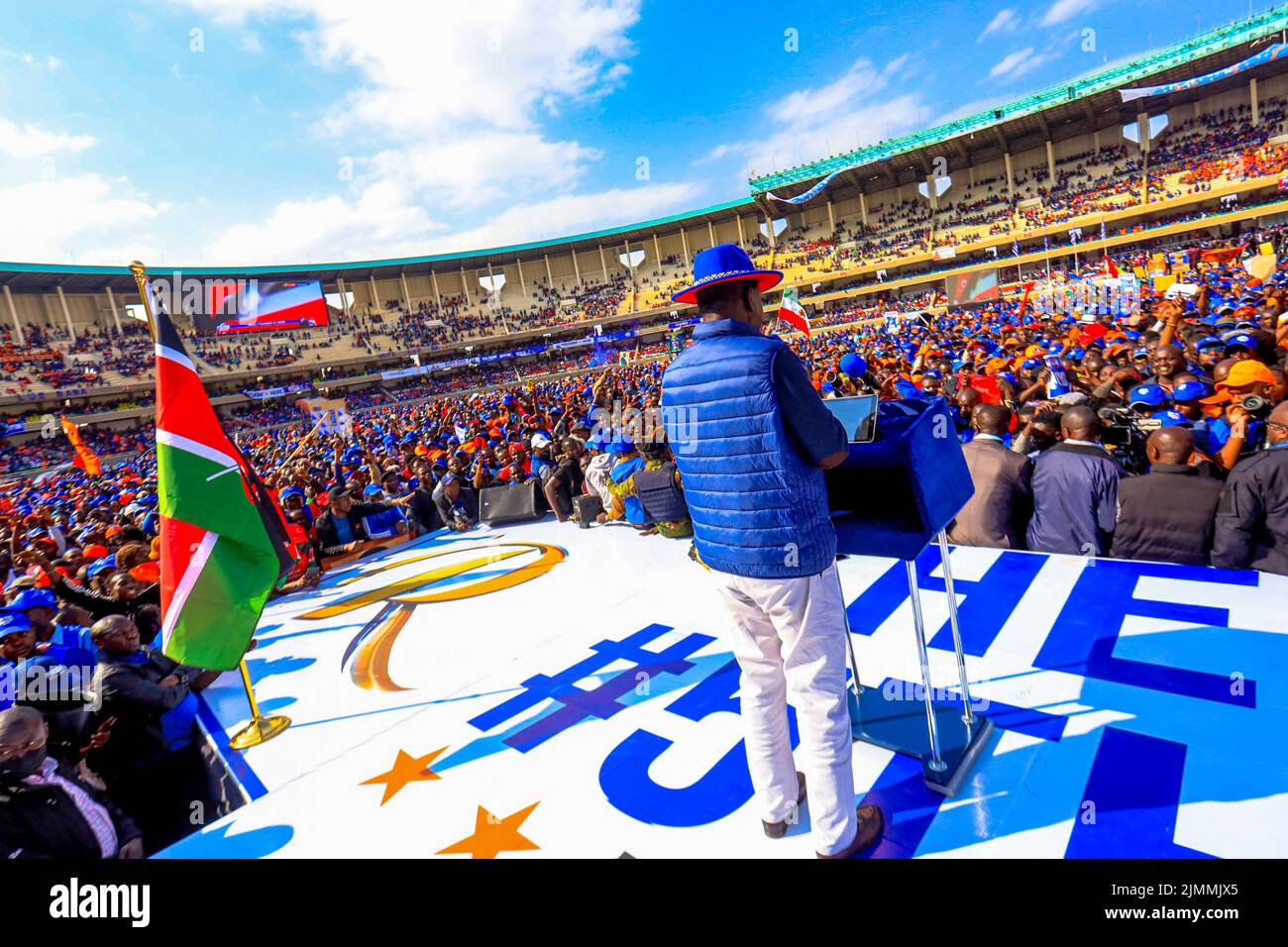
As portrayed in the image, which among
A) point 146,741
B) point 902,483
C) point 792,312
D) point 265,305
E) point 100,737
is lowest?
point 146,741

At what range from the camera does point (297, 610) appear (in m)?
5.33

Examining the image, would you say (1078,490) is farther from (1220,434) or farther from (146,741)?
(146,741)

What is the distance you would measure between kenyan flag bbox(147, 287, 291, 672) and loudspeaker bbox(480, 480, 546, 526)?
4.09 m

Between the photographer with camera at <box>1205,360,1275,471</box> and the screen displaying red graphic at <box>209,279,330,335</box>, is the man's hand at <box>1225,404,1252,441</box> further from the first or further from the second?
the screen displaying red graphic at <box>209,279,330,335</box>

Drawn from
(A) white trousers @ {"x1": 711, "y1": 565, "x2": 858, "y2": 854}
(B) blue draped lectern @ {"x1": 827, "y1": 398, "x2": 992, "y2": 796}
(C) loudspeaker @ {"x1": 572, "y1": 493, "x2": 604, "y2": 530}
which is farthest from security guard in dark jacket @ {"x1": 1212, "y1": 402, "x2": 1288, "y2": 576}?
(C) loudspeaker @ {"x1": 572, "y1": 493, "x2": 604, "y2": 530}

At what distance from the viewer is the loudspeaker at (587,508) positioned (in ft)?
20.7

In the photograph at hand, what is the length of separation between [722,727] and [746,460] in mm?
1388

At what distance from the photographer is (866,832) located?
1.85 meters

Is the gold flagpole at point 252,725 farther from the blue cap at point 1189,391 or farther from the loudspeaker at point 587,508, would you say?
the blue cap at point 1189,391

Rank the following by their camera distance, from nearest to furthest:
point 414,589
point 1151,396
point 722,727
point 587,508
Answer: point 722,727
point 1151,396
point 414,589
point 587,508

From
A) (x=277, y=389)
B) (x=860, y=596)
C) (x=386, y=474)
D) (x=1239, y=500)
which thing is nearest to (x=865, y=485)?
(x=860, y=596)

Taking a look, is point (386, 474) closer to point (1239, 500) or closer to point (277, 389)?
point (1239, 500)

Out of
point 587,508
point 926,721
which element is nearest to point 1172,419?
point 926,721

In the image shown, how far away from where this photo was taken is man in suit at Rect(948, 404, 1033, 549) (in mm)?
3725
